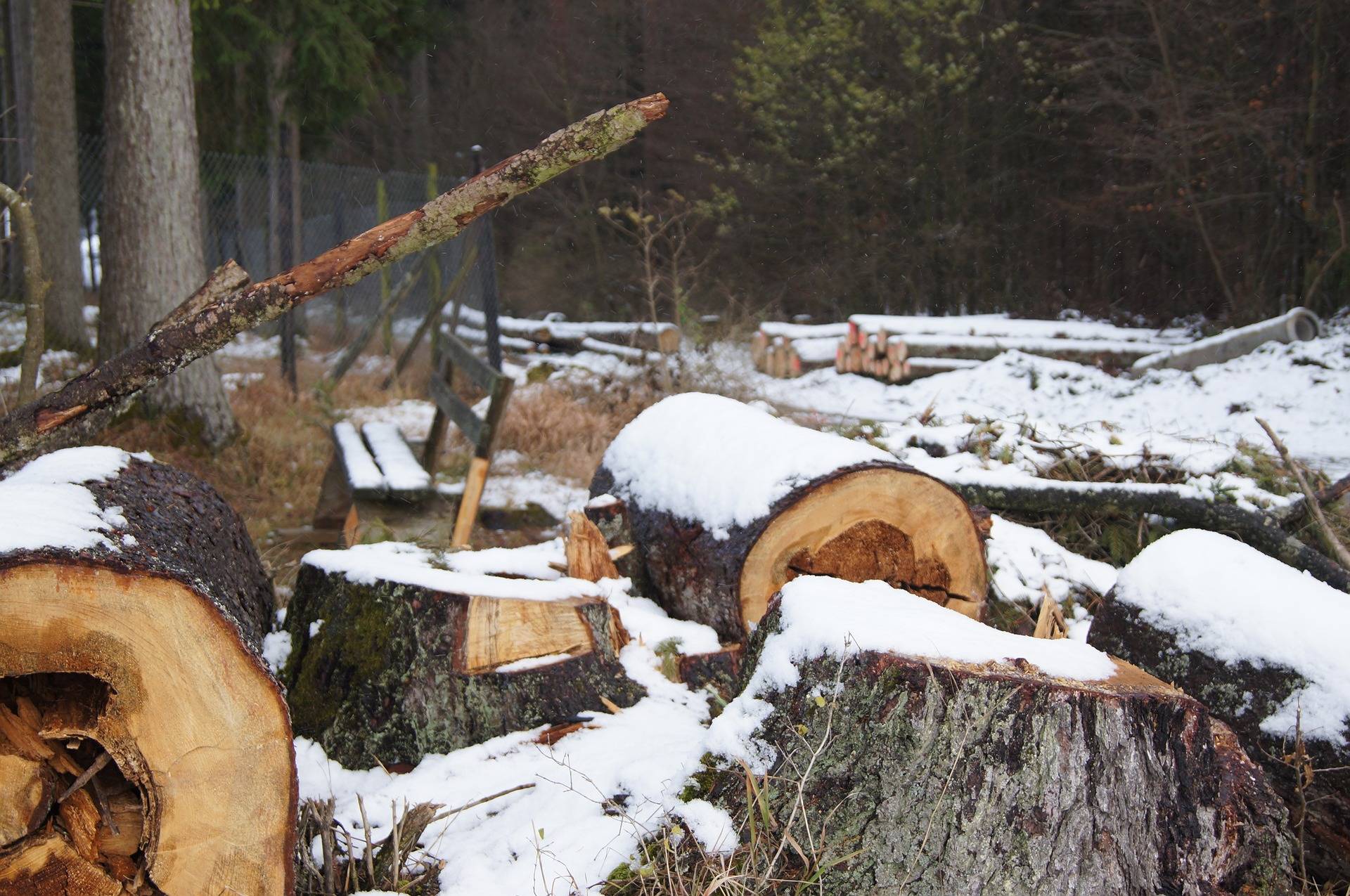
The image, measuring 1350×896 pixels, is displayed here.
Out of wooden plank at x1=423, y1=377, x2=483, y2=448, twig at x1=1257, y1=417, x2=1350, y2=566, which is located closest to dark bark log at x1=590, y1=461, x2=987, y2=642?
twig at x1=1257, y1=417, x2=1350, y2=566

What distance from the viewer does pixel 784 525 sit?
3029 mm

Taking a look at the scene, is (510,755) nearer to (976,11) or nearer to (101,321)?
(101,321)

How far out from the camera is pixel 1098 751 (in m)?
1.78

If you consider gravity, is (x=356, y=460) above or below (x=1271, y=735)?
below

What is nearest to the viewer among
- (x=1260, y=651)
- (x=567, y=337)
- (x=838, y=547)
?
(x=1260, y=651)

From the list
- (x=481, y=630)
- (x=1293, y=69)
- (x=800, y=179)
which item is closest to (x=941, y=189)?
(x=800, y=179)

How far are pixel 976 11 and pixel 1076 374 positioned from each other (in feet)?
18.7

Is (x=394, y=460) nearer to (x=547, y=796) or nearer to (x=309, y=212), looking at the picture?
(x=547, y=796)

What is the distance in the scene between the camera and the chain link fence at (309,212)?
342 inches

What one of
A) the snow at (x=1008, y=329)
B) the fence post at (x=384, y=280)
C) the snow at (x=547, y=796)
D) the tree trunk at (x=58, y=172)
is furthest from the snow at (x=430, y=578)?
the snow at (x=1008, y=329)

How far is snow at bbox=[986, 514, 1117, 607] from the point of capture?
12.5 ft

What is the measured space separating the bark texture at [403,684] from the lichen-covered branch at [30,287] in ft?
5.14

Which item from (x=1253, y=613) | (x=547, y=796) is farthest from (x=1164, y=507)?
(x=547, y=796)

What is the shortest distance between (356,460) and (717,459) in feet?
7.85
